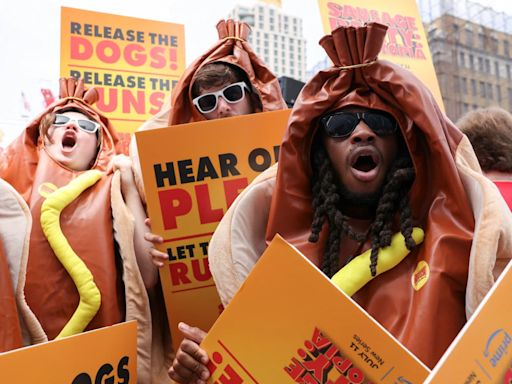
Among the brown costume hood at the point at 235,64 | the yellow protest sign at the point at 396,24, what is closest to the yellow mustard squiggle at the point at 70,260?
the brown costume hood at the point at 235,64

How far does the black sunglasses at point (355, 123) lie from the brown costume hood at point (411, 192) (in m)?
0.02

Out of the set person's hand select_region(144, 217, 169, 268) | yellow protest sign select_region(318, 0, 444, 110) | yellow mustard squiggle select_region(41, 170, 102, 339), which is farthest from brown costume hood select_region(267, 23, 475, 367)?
yellow protest sign select_region(318, 0, 444, 110)

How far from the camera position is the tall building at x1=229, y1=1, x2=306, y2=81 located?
24.6 metres

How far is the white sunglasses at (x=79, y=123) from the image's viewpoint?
2.42 m

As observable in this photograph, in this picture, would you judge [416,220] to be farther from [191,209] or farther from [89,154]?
[89,154]

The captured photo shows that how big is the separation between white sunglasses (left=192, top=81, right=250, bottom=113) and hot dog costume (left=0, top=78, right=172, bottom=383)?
423mm

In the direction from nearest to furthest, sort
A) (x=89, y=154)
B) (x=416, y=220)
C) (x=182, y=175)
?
(x=416, y=220)
(x=182, y=175)
(x=89, y=154)

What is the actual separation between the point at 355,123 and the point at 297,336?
66 centimetres

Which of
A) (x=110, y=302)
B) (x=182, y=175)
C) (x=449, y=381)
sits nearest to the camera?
(x=449, y=381)

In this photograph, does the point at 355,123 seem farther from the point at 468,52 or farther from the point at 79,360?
the point at 468,52

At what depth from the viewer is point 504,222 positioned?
136cm

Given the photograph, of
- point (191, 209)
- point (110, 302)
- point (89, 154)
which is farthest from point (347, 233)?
point (89, 154)

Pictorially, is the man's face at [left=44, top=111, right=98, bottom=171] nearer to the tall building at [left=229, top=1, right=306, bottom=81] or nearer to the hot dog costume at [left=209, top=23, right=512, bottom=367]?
the hot dog costume at [left=209, top=23, right=512, bottom=367]

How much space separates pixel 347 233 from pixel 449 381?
0.73 metres
